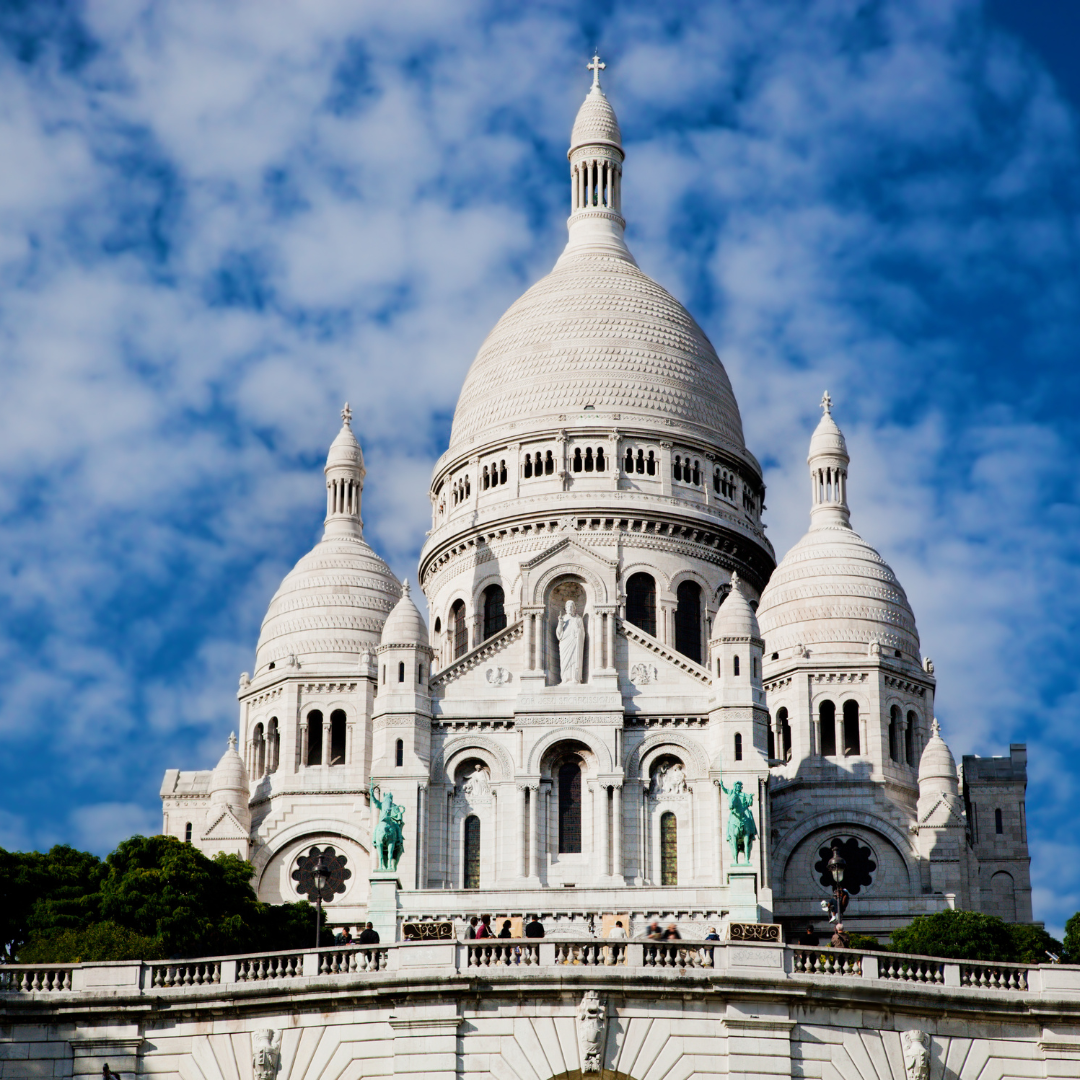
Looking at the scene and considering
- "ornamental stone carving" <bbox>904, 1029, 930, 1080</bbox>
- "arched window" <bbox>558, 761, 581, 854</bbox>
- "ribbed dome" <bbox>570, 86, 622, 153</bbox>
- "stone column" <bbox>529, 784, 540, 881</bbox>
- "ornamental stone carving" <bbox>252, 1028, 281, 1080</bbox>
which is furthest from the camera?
"ribbed dome" <bbox>570, 86, 622, 153</bbox>

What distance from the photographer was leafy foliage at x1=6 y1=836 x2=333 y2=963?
2707 inches

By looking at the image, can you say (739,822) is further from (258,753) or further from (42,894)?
(258,753)

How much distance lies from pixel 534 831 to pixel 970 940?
16592 mm

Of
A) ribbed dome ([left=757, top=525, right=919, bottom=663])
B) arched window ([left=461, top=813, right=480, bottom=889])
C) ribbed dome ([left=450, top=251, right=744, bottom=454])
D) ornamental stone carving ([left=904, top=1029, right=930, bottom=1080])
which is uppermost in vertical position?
ribbed dome ([left=450, top=251, right=744, bottom=454])

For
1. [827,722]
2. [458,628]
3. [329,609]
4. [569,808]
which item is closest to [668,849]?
[569,808]

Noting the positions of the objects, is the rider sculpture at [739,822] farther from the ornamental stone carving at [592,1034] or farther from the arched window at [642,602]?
the arched window at [642,602]

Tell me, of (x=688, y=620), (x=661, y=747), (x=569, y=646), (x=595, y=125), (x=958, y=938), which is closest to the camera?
(x=958, y=938)

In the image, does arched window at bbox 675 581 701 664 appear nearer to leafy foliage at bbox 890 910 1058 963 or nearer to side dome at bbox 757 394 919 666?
side dome at bbox 757 394 919 666

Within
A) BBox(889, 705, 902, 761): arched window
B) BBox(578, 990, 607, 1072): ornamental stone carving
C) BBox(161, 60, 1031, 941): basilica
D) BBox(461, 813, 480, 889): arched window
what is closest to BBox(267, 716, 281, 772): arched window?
BBox(161, 60, 1031, 941): basilica

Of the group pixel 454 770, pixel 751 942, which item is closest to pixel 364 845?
pixel 454 770

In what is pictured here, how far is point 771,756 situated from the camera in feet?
294

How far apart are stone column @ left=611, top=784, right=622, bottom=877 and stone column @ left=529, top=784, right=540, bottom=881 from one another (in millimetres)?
2480

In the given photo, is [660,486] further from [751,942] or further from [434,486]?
[751,942]

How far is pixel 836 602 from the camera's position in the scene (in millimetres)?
91062
